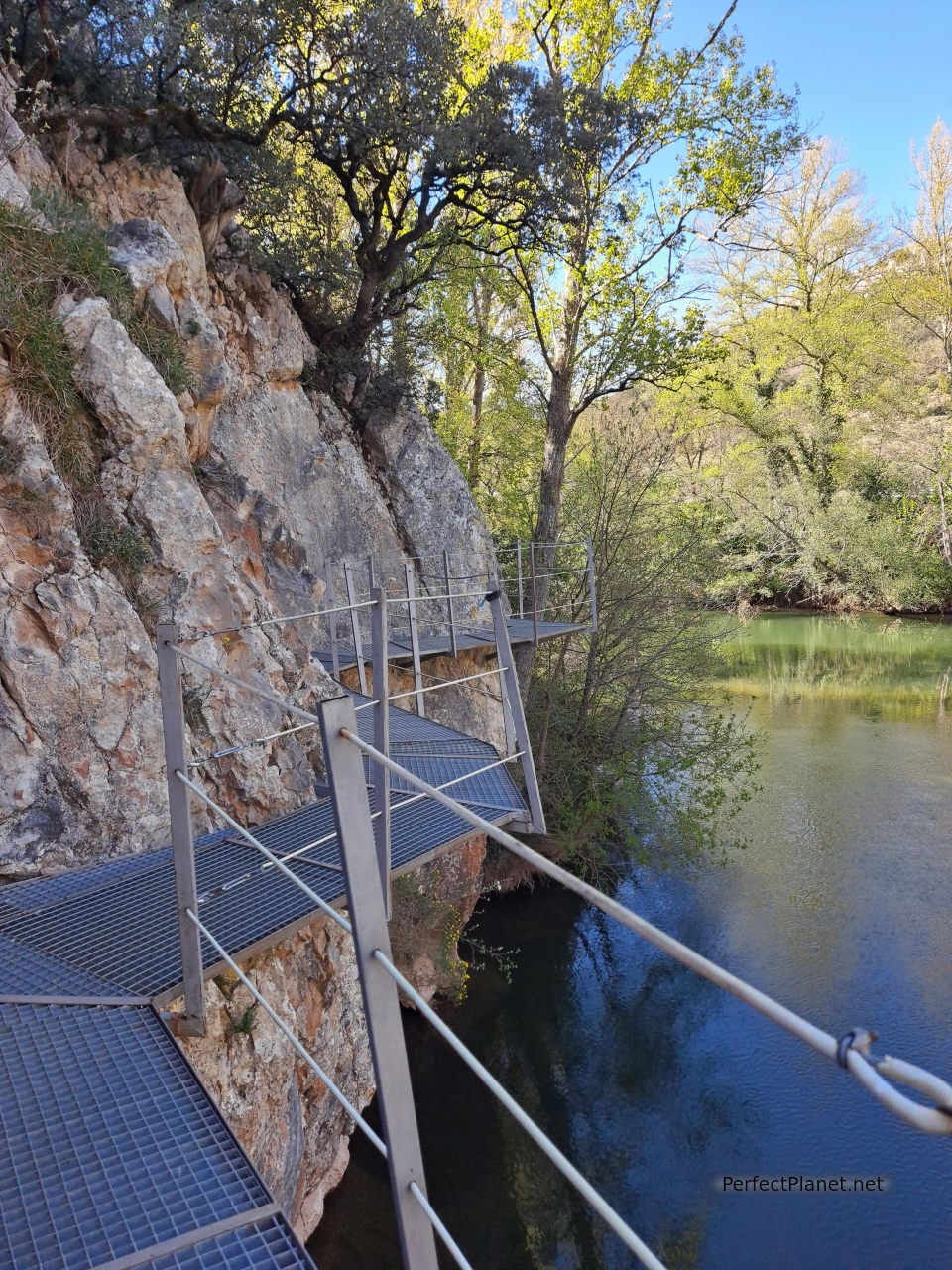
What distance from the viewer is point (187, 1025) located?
102 inches

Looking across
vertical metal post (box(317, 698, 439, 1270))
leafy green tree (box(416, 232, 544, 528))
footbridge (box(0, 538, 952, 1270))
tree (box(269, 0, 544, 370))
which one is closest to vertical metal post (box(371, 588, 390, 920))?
footbridge (box(0, 538, 952, 1270))

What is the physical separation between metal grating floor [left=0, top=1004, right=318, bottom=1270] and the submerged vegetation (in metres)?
3.30

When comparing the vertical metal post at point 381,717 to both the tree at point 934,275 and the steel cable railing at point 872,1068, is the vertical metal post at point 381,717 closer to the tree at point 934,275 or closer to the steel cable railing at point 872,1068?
the steel cable railing at point 872,1068

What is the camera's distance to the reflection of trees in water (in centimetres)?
612

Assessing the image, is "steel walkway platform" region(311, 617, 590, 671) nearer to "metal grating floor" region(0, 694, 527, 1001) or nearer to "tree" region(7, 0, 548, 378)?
"metal grating floor" region(0, 694, 527, 1001)

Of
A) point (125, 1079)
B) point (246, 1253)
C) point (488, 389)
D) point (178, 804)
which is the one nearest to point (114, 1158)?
point (125, 1079)

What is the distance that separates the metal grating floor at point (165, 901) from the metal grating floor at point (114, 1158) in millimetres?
262

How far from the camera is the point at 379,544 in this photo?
11.7m

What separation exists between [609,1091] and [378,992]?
7.26m

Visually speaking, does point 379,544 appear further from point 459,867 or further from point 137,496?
point 137,496

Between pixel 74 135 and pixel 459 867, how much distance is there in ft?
25.9

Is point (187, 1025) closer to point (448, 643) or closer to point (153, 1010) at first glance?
point (153, 1010)

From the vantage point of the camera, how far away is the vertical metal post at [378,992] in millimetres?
1389

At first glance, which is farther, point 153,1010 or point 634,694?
point 634,694
